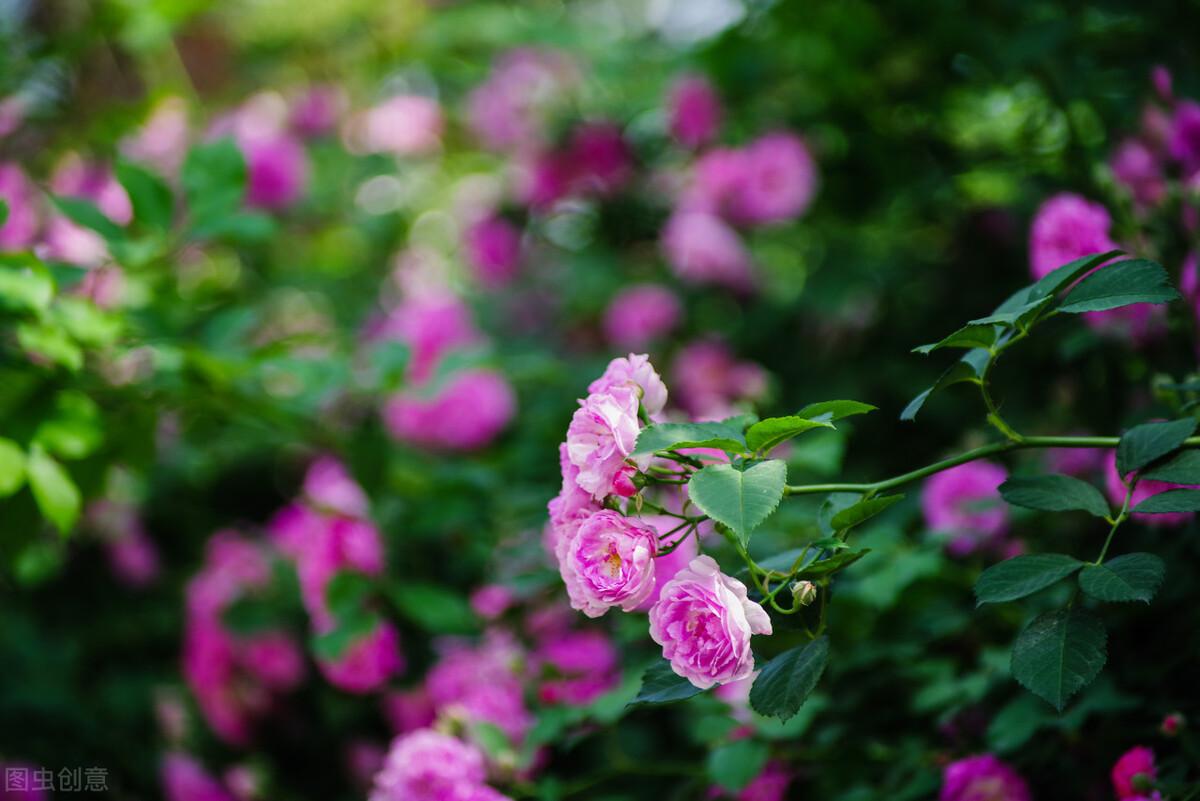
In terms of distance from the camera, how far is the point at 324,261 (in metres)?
2.88

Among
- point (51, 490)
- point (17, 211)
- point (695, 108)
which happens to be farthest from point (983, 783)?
point (17, 211)

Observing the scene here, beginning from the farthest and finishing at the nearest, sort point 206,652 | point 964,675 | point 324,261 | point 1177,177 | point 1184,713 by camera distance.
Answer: point 324,261
point 206,652
point 1177,177
point 964,675
point 1184,713

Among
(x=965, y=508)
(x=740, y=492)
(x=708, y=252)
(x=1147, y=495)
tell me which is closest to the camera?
(x=740, y=492)

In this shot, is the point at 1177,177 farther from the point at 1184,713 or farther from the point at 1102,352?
the point at 1184,713

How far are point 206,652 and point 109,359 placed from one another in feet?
2.65

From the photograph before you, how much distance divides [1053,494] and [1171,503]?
0.09 metres

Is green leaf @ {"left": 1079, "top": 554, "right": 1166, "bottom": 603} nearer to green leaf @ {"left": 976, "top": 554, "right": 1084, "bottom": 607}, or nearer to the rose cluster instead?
green leaf @ {"left": 976, "top": 554, "right": 1084, "bottom": 607}

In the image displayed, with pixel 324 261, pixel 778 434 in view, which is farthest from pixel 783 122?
pixel 778 434

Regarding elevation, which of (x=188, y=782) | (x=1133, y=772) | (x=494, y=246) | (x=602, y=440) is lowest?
(x=188, y=782)

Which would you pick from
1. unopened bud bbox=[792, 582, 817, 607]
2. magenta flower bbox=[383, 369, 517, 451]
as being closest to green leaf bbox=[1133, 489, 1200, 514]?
unopened bud bbox=[792, 582, 817, 607]

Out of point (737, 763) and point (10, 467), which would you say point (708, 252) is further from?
point (10, 467)

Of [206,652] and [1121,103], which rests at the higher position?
[1121,103]

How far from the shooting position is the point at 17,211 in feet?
6.38

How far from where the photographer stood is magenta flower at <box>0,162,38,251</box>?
1.92m
